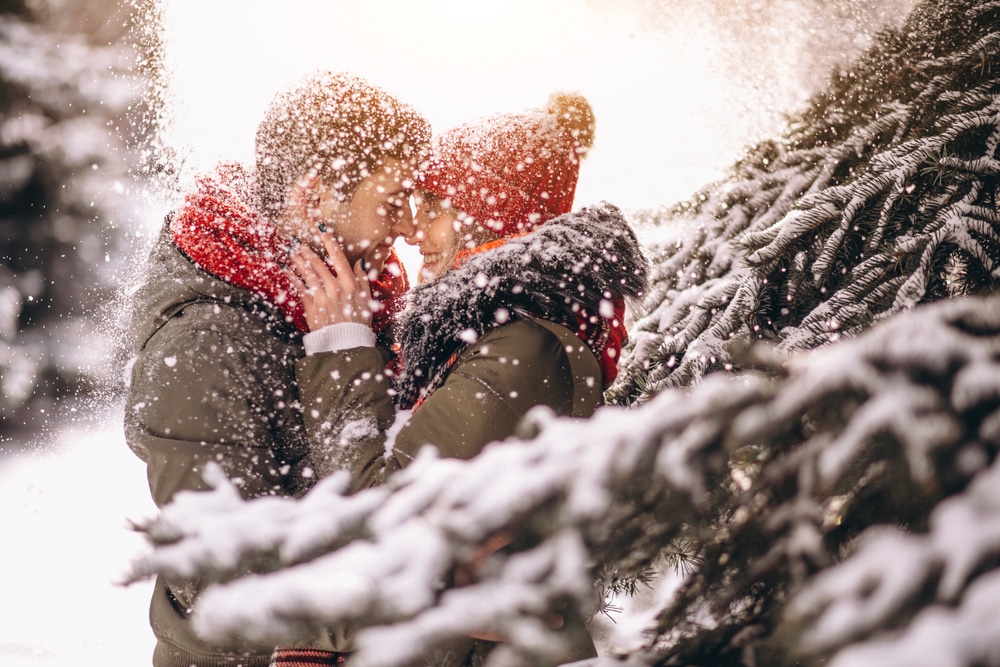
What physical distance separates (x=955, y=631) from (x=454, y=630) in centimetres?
29

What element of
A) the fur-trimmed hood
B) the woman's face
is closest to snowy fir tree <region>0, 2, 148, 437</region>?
the woman's face

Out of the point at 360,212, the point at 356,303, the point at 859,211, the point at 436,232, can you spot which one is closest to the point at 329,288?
the point at 356,303

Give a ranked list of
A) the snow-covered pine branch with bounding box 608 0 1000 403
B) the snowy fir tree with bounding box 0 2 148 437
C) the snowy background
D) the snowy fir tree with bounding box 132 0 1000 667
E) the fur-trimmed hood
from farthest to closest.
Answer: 1. the snowy fir tree with bounding box 0 2 148 437
2. the snowy background
3. the fur-trimmed hood
4. the snow-covered pine branch with bounding box 608 0 1000 403
5. the snowy fir tree with bounding box 132 0 1000 667

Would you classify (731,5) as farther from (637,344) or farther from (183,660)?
(183,660)

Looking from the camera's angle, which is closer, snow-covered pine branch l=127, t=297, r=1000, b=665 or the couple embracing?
snow-covered pine branch l=127, t=297, r=1000, b=665

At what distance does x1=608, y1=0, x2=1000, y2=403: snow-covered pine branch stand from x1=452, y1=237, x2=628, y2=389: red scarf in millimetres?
235

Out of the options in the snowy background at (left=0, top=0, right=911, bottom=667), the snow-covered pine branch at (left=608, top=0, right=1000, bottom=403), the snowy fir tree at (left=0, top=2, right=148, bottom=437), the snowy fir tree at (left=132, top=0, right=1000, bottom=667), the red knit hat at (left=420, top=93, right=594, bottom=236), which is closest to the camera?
the snowy fir tree at (left=132, top=0, right=1000, bottom=667)

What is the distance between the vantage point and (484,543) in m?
0.49

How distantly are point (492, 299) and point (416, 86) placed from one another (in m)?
0.64

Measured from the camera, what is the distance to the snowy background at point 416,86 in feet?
4.96

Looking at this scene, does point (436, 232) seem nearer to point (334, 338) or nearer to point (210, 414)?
point (334, 338)

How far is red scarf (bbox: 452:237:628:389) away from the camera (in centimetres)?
132

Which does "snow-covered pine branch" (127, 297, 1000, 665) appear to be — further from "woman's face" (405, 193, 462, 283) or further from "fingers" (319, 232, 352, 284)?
"woman's face" (405, 193, 462, 283)

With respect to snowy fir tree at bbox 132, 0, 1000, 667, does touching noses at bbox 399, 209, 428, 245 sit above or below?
above
